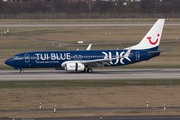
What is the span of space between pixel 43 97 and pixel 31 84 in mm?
7624

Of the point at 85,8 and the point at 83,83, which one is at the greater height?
the point at 85,8

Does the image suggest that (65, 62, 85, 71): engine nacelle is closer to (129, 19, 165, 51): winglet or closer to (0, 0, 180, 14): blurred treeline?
(129, 19, 165, 51): winglet

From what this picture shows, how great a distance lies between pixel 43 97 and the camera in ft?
107

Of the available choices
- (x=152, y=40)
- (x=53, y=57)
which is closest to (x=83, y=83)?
(x=53, y=57)

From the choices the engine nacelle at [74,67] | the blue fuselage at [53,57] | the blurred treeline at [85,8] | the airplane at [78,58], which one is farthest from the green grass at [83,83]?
the blurred treeline at [85,8]

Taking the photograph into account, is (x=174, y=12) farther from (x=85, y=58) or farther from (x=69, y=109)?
(x=69, y=109)

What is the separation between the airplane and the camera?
1965 inches

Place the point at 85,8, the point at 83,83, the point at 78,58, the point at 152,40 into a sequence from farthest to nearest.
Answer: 1. the point at 85,8
2. the point at 152,40
3. the point at 78,58
4. the point at 83,83

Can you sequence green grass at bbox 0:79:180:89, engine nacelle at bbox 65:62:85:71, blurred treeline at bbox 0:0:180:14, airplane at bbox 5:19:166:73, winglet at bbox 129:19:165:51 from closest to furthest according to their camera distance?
green grass at bbox 0:79:180:89 → engine nacelle at bbox 65:62:85:71 → airplane at bbox 5:19:166:73 → winglet at bbox 129:19:165:51 → blurred treeline at bbox 0:0:180:14

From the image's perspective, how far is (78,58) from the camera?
50.7m

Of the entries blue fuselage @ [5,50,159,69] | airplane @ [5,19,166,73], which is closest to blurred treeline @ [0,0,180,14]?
airplane @ [5,19,166,73]

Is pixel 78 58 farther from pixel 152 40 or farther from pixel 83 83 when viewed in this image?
pixel 152 40

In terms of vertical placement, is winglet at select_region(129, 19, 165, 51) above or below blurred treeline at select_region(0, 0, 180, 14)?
below

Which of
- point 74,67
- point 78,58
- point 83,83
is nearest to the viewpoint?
point 83,83
